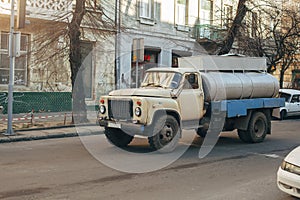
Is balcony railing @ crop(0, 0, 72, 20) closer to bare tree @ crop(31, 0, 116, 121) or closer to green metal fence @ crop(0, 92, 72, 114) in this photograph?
bare tree @ crop(31, 0, 116, 121)

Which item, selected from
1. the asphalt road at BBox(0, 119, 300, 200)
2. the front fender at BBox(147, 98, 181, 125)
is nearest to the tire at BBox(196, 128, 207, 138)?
the asphalt road at BBox(0, 119, 300, 200)

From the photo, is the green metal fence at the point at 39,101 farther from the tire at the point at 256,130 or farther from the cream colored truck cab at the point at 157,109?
the tire at the point at 256,130

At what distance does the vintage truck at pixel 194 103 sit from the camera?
10172 mm

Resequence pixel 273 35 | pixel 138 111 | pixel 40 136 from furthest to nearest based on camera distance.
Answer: pixel 273 35 → pixel 40 136 → pixel 138 111

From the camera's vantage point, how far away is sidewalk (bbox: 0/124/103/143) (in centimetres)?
1255

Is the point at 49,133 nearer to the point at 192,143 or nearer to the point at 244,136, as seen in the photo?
the point at 192,143

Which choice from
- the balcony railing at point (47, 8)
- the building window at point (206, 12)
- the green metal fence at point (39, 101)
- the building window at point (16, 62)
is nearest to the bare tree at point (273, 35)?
the building window at point (206, 12)

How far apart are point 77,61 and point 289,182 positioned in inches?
454

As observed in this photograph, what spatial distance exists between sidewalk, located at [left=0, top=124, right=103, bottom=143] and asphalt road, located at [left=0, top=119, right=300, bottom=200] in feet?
1.94

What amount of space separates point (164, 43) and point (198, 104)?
1427 centimetres

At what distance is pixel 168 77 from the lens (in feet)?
36.9

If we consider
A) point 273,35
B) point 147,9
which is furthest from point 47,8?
point 273,35

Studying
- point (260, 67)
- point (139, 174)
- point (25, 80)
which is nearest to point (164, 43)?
point (25, 80)

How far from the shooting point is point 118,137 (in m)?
11.2
